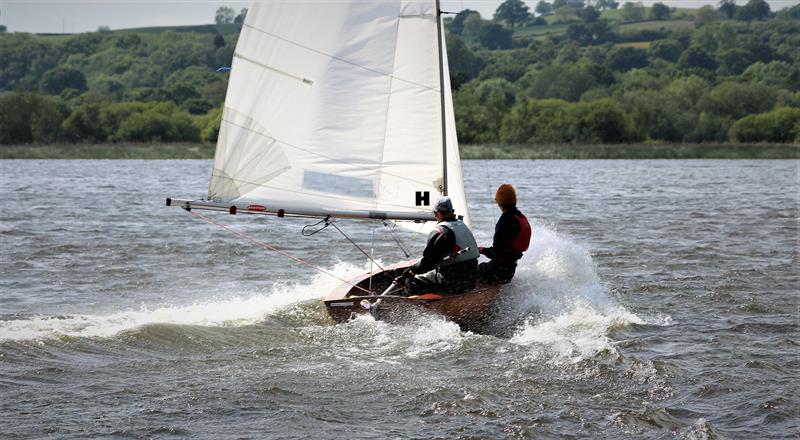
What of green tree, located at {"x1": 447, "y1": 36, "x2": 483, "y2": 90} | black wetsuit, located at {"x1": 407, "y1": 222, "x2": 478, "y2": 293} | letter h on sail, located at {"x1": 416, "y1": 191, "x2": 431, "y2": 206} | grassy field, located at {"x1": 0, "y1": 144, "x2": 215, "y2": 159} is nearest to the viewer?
black wetsuit, located at {"x1": 407, "y1": 222, "x2": 478, "y2": 293}

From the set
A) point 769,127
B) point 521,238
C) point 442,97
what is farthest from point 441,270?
point 769,127

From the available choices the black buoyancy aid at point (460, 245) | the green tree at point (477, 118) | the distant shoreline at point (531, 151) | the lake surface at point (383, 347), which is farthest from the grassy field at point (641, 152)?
the black buoyancy aid at point (460, 245)

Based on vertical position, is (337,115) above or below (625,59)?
below

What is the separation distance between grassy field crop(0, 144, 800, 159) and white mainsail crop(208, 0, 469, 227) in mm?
56318

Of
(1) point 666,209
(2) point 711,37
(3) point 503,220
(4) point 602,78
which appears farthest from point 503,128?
(2) point 711,37

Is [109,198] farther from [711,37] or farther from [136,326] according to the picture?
[711,37]

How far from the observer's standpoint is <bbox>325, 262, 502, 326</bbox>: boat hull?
1208 centimetres

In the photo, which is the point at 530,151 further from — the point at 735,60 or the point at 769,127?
the point at 735,60

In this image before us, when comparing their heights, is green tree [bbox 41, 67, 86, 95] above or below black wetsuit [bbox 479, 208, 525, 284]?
above

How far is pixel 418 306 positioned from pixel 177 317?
3.03 metres

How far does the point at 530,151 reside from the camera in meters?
74.5

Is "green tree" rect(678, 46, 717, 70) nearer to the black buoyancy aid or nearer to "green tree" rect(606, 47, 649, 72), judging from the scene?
"green tree" rect(606, 47, 649, 72)

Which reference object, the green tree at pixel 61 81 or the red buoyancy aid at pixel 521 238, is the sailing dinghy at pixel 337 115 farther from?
the green tree at pixel 61 81

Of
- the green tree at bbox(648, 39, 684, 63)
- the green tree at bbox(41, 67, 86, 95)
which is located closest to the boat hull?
the green tree at bbox(41, 67, 86, 95)
